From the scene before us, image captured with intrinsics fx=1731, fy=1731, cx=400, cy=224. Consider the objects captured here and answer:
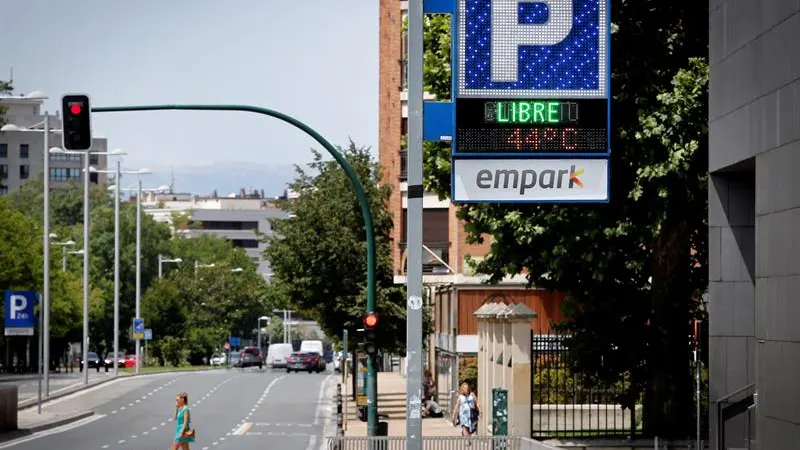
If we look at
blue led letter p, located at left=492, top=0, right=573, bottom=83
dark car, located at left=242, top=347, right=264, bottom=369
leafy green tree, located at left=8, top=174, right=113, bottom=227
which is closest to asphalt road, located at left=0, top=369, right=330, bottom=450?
blue led letter p, located at left=492, top=0, right=573, bottom=83

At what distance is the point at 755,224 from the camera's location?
2394 cm

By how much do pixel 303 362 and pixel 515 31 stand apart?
84.9 metres

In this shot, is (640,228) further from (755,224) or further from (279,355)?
(279,355)

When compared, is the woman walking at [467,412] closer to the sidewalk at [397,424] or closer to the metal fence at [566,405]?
the metal fence at [566,405]

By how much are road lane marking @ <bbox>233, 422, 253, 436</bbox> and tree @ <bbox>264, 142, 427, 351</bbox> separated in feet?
26.2

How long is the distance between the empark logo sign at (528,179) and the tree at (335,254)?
122ft

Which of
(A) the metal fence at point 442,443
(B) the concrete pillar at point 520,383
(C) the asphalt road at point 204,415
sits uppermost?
(B) the concrete pillar at point 520,383

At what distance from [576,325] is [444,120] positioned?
1611cm

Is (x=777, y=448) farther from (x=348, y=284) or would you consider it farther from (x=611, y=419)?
(x=348, y=284)

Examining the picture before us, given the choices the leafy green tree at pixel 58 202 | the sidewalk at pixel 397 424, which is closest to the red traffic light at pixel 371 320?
the sidewalk at pixel 397 424

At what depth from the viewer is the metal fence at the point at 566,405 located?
3656cm

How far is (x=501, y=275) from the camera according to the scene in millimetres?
37500

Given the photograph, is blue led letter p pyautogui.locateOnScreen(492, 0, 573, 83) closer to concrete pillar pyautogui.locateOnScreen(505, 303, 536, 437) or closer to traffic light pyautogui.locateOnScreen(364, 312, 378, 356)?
traffic light pyautogui.locateOnScreen(364, 312, 378, 356)

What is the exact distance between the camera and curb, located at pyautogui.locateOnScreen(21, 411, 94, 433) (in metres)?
48.3
